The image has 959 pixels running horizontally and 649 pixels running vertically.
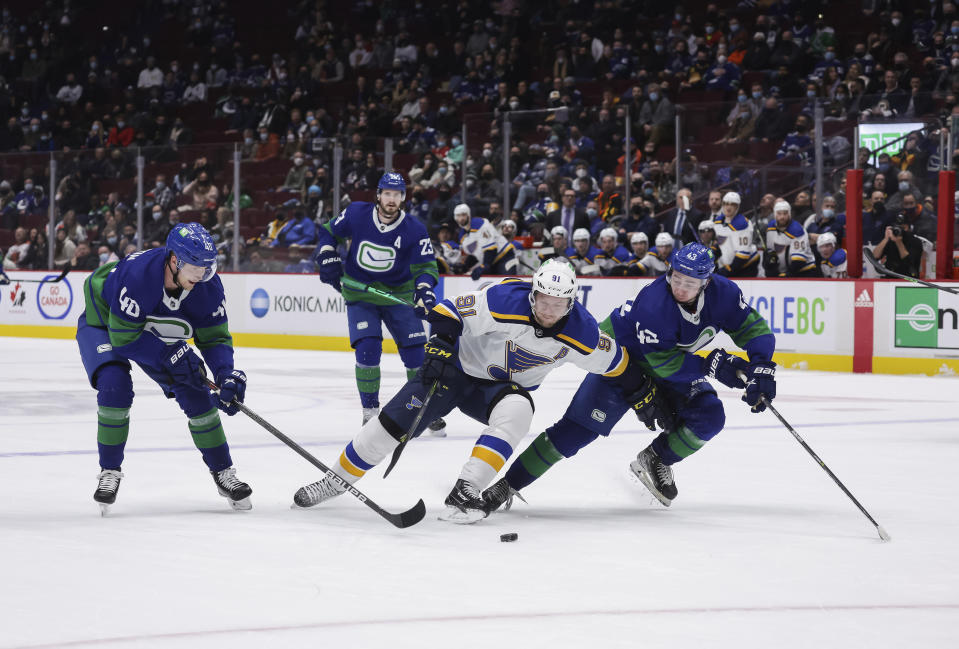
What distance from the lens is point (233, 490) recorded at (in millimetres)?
4840

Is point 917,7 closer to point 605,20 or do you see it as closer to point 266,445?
point 605,20

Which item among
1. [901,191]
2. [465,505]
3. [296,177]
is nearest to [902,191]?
[901,191]

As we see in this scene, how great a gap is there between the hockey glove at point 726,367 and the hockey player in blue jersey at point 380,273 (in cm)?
280

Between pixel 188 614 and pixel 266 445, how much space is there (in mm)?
3545

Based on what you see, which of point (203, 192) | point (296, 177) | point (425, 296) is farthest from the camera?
point (203, 192)

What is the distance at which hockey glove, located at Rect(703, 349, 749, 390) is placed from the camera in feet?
16.2

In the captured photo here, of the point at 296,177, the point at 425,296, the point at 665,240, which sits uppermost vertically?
the point at 296,177

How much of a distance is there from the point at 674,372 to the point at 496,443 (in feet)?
2.83

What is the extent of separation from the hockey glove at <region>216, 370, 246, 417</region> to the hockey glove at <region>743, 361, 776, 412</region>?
5.95 feet

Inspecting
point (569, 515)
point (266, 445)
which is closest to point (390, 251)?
point (266, 445)

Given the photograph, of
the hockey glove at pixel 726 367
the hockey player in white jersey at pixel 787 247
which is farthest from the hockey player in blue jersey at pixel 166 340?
the hockey player in white jersey at pixel 787 247

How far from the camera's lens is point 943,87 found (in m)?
13.0

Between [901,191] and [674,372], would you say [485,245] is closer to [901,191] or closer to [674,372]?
[901,191]

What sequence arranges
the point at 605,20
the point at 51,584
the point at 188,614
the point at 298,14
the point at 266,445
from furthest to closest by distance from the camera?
the point at 298,14 → the point at 605,20 → the point at 266,445 → the point at 51,584 → the point at 188,614
